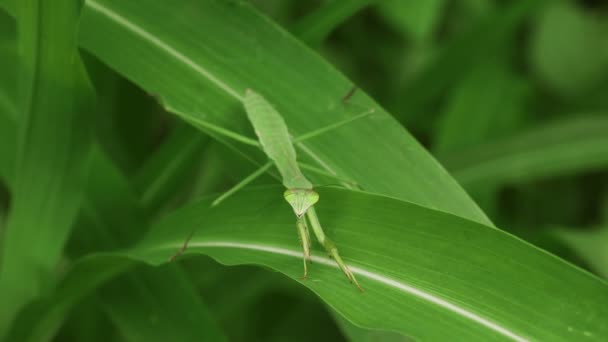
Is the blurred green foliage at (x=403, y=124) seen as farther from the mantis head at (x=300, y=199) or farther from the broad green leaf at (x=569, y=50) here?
the mantis head at (x=300, y=199)

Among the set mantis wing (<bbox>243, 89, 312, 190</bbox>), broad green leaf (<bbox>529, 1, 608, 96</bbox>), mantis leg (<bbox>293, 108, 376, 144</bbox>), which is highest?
broad green leaf (<bbox>529, 1, 608, 96</bbox>)

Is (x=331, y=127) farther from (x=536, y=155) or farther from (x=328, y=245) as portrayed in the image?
(x=536, y=155)

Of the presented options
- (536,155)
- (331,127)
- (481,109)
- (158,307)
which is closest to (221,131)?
(331,127)

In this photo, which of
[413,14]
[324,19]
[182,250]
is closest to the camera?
[182,250]

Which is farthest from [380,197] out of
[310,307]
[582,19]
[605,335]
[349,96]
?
[582,19]

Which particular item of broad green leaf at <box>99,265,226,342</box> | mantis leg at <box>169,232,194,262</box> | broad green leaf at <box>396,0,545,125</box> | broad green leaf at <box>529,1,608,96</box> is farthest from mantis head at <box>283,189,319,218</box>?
broad green leaf at <box>529,1,608,96</box>

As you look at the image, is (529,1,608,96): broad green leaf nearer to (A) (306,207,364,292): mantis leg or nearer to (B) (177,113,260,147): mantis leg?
(B) (177,113,260,147): mantis leg
